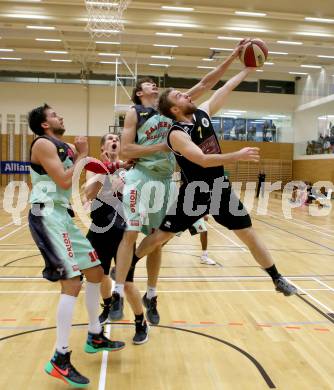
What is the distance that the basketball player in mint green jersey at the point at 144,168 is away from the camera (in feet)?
14.0

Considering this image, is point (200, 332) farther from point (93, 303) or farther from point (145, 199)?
point (145, 199)

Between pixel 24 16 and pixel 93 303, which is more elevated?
pixel 24 16

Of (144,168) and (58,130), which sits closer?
(58,130)

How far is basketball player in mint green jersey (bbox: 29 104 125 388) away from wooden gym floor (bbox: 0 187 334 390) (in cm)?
34

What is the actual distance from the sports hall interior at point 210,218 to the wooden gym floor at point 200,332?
0.06 feet

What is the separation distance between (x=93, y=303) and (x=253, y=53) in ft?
8.65

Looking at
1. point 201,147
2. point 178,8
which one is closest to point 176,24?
point 178,8

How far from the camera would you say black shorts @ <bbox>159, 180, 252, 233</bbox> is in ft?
13.2

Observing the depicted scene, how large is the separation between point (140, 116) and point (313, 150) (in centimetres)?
2497

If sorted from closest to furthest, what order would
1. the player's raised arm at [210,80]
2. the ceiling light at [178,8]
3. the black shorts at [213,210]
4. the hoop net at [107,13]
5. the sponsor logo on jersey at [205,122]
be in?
1. the black shorts at [213,210]
2. the sponsor logo on jersey at [205,122]
3. the player's raised arm at [210,80]
4. the hoop net at [107,13]
5. the ceiling light at [178,8]

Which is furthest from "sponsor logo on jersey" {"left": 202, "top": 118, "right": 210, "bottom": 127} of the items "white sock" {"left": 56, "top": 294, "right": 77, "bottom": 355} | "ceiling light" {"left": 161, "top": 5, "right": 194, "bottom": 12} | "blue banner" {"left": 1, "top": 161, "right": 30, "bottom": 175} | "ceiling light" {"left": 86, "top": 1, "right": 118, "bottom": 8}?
"blue banner" {"left": 1, "top": 161, "right": 30, "bottom": 175}

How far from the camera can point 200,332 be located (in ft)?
15.2

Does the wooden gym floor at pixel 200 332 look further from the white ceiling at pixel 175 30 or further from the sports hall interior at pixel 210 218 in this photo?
the white ceiling at pixel 175 30

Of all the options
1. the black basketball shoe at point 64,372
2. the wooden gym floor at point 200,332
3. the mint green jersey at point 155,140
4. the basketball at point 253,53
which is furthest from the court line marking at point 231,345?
the basketball at point 253,53
